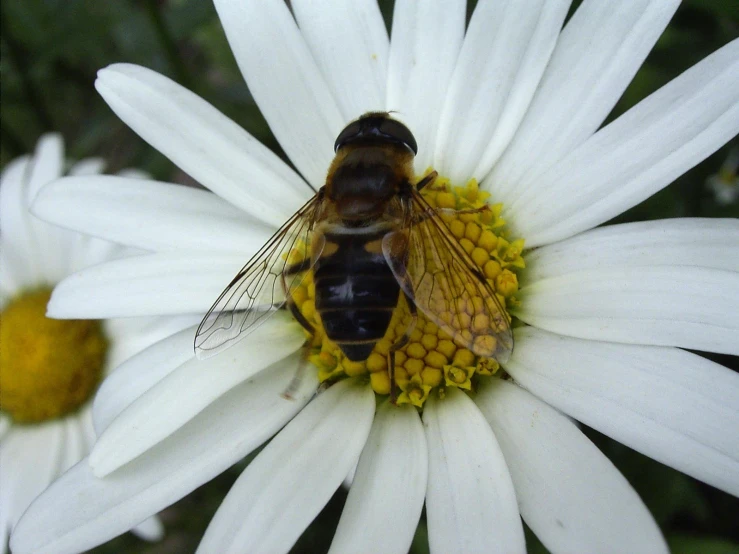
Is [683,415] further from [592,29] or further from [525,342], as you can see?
[592,29]

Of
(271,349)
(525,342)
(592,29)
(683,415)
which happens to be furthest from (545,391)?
(592,29)

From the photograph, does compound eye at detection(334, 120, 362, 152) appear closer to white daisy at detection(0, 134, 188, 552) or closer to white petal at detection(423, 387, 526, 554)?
white petal at detection(423, 387, 526, 554)

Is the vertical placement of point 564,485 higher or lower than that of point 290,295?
lower

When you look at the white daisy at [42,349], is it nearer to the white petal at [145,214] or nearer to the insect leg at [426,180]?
the white petal at [145,214]

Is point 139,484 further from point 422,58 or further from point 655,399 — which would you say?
point 422,58

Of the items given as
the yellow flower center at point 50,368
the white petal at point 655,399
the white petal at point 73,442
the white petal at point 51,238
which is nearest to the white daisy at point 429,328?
the white petal at point 655,399

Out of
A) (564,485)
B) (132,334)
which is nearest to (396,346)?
(564,485)
